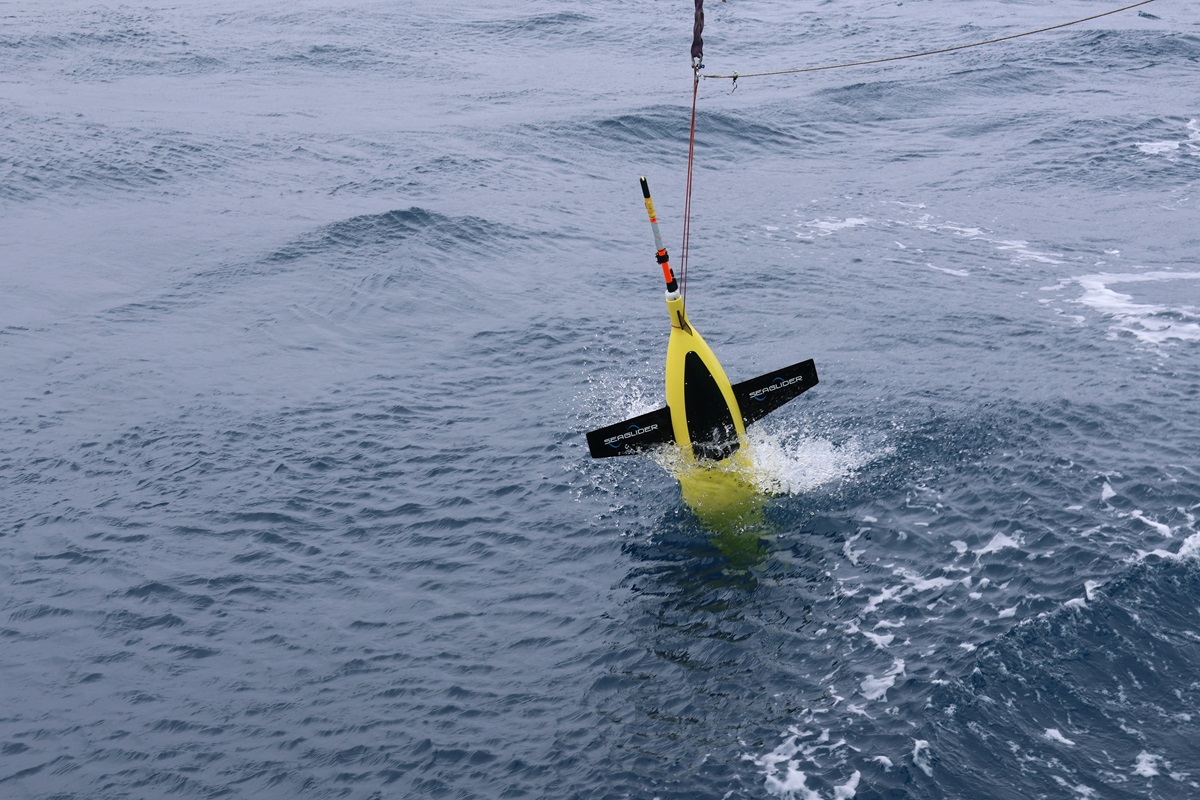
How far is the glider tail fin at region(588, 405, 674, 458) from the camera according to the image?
2375cm

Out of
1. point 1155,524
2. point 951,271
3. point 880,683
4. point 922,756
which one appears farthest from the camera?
point 951,271

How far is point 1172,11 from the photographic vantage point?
7600 cm

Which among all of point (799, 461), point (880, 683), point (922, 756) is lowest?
point (922, 756)

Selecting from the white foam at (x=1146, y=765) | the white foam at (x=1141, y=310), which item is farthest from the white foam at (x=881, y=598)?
the white foam at (x=1141, y=310)

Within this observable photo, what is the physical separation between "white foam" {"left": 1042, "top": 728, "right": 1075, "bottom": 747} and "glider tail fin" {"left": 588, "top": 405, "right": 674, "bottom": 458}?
9.92 meters

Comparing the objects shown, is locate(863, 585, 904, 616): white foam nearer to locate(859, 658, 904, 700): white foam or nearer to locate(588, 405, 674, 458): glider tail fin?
locate(859, 658, 904, 700): white foam

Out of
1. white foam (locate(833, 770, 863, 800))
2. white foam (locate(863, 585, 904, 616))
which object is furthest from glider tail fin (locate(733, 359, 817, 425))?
white foam (locate(833, 770, 863, 800))

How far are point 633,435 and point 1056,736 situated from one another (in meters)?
10.4

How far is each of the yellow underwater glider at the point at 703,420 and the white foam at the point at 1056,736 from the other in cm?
884

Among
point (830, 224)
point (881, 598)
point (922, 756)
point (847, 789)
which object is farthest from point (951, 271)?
point (847, 789)

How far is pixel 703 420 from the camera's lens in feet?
79.7

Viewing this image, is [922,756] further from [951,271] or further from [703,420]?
[951,271]

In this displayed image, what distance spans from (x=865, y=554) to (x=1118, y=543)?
5.12 meters

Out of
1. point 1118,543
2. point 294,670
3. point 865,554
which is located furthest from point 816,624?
point 294,670
